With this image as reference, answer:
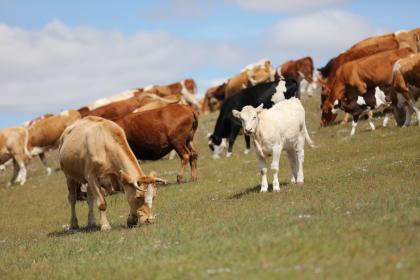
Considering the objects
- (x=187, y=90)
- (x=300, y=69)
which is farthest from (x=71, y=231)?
(x=187, y=90)

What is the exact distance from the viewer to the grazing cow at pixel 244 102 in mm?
30594

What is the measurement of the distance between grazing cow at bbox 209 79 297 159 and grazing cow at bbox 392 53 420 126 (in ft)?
17.6

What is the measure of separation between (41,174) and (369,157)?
63.7 feet


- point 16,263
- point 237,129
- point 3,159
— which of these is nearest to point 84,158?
point 16,263

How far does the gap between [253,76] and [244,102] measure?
59.8ft

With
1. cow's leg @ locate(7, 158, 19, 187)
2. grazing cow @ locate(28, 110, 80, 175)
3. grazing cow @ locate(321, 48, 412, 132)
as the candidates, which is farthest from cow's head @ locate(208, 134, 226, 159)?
cow's leg @ locate(7, 158, 19, 187)

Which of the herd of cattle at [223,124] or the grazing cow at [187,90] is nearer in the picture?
the herd of cattle at [223,124]

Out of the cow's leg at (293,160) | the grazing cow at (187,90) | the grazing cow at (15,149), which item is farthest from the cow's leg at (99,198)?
the grazing cow at (187,90)

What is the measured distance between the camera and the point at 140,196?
14781 millimetres

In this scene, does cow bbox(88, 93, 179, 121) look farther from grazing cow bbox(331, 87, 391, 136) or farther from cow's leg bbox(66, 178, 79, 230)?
cow's leg bbox(66, 178, 79, 230)

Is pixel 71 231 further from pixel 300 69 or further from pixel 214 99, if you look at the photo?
pixel 214 99

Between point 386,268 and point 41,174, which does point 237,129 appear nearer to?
point 41,174

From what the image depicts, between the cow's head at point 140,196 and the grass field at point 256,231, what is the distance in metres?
0.39

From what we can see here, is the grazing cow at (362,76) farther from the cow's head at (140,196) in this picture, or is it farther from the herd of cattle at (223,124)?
the cow's head at (140,196)
